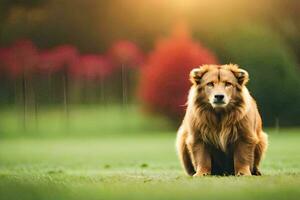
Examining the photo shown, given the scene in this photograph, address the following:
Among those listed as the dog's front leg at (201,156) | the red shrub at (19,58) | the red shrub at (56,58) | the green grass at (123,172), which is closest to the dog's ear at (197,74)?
the dog's front leg at (201,156)

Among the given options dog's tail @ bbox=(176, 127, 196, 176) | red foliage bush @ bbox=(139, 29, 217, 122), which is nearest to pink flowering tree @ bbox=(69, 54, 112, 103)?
red foliage bush @ bbox=(139, 29, 217, 122)

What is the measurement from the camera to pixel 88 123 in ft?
19.3

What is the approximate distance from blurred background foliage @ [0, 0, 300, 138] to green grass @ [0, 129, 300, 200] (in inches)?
4.7

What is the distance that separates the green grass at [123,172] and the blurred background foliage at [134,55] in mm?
120

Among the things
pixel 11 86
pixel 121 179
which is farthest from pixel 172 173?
pixel 11 86

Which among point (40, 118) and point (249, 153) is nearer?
point (249, 153)

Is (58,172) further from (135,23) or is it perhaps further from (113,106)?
(135,23)

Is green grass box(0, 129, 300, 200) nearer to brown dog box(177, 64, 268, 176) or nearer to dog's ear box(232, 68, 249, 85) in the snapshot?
brown dog box(177, 64, 268, 176)

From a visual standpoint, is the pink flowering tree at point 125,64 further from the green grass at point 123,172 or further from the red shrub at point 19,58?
the red shrub at point 19,58

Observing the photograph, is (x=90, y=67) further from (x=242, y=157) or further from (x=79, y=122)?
(x=242, y=157)

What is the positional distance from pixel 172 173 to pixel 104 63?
2.76ft

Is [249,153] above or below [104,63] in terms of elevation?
below

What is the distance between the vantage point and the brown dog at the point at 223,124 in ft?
17.6

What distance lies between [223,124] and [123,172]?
713mm
